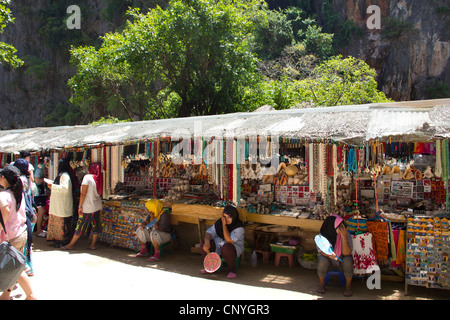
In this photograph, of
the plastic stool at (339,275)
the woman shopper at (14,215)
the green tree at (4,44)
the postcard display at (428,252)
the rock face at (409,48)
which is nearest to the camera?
the woman shopper at (14,215)

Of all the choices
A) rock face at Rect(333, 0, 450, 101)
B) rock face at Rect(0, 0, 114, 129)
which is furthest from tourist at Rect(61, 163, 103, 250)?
rock face at Rect(0, 0, 114, 129)

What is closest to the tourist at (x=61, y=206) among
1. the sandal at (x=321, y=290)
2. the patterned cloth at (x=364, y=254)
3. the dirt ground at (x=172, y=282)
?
the dirt ground at (x=172, y=282)

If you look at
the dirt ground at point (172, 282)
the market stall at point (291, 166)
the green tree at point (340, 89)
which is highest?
the green tree at point (340, 89)

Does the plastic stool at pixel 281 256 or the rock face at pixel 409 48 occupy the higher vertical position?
the rock face at pixel 409 48

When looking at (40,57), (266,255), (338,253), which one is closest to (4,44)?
Result: (266,255)

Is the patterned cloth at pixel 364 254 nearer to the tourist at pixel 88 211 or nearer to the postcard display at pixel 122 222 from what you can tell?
the postcard display at pixel 122 222

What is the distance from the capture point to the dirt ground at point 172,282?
431 centimetres

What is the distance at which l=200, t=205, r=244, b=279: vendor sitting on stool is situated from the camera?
5.05 m

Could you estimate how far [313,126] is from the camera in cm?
489

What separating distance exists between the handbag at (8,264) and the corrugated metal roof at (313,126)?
296 cm

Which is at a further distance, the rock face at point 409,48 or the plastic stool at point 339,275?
the rock face at point 409,48

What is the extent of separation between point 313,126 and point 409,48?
24.4m
